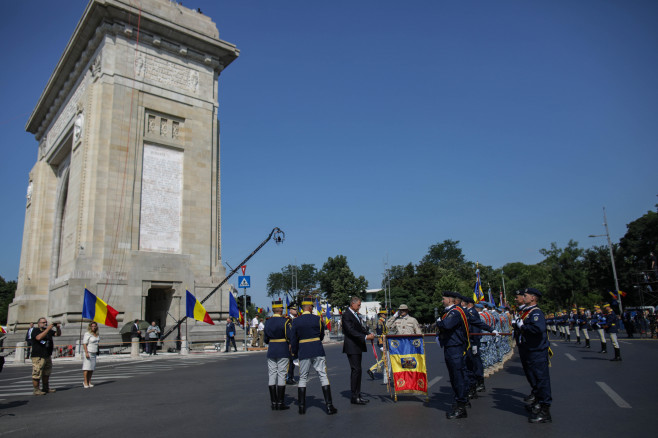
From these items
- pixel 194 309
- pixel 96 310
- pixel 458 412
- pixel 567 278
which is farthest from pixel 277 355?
pixel 567 278

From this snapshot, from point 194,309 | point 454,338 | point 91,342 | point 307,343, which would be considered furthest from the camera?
point 194,309

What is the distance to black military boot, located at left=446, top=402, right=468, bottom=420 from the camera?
6.99 m

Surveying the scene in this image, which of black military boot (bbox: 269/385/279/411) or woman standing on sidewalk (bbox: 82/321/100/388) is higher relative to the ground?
woman standing on sidewalk (bbox: 82/321/100/388)

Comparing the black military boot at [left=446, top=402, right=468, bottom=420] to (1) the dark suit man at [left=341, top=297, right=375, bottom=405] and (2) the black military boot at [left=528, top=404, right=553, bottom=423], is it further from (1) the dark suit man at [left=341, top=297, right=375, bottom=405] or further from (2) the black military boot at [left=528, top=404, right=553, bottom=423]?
(1) the dark suit man at [left=341, top=297, right=375, bottom=405]

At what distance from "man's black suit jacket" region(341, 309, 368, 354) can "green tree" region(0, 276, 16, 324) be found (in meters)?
83.2

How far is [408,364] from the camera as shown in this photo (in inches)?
348

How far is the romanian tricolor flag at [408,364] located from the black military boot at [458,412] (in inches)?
59.8

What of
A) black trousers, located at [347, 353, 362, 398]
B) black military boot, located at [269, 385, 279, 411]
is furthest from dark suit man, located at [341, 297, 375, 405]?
black military boot, located at [269, 385, 279, 411]

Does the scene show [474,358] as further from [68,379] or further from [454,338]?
[68,379]

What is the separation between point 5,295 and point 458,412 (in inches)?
3720

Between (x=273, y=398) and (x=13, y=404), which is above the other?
(x=273, y=398)

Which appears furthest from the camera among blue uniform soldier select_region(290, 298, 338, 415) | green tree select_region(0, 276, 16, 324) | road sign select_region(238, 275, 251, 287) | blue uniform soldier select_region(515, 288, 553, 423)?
green tree select_region(0, 276, 16, 324)

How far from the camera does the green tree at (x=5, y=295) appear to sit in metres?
73.3

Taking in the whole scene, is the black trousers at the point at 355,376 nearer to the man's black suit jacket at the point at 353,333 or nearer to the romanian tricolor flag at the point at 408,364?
the man's black suit jacket at the point at 353,333
